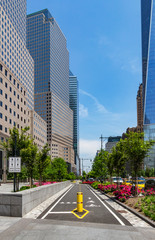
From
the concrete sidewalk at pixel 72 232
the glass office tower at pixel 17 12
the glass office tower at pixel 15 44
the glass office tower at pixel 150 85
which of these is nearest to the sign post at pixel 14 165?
the concrete sidewalk at pixel 72 232

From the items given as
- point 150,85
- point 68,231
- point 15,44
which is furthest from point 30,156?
point 150,85

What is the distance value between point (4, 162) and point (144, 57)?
124289 mm

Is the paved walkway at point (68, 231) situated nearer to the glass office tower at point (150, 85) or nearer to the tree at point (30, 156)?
the tree at point (30, 156)

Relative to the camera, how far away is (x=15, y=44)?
10394cm

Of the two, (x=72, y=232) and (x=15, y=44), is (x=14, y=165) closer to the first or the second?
(x=72, y=232)

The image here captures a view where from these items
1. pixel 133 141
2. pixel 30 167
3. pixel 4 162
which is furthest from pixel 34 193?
pixel 4 162

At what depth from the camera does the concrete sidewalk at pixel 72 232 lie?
323 inches

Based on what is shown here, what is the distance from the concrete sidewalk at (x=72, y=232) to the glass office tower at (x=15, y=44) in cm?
8891

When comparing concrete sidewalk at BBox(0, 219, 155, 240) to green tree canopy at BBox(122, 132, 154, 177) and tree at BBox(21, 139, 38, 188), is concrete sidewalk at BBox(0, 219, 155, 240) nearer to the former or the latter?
green tree canopy at BBox(122, 132, 154, 177)

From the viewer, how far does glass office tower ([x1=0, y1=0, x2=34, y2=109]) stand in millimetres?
92312

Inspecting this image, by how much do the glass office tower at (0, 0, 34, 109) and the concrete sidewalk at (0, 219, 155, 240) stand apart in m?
88.9

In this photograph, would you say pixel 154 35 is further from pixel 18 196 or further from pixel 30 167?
pixel 18 196

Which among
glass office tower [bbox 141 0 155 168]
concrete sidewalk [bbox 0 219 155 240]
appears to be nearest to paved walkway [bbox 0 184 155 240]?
concrete sidewalk [bbox 0 219 155 240]

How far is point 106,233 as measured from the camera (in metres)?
8.69
